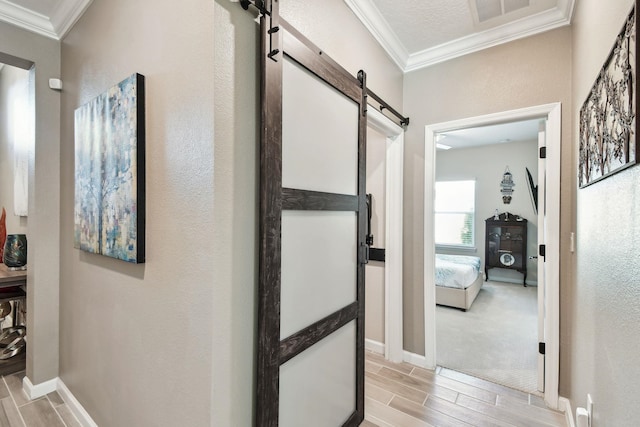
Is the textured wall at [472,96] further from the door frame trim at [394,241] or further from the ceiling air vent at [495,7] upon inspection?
the ceiling air vent at [495,7]

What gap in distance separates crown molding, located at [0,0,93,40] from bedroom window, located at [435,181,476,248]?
6.65 metres

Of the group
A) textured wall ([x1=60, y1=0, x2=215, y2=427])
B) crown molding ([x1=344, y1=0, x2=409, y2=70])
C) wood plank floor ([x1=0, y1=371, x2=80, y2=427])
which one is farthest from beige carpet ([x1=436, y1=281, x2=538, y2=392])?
wood plank floor ([x1=0, y1=371, x2=80, y2=427])

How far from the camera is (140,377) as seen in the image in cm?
137

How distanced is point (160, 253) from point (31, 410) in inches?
70.5

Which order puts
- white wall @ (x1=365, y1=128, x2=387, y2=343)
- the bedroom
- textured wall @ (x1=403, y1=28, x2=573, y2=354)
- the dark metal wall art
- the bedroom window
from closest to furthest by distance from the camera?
the dark metal wall art → textured wall @ (x1=403, y1=28, x2=573, y2=354) → the bedroom → white wall @ (x1=365, y1=128, x2=387, y2=343) → the bedroom window

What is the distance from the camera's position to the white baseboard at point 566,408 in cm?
187

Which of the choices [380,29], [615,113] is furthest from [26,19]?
[615,113]

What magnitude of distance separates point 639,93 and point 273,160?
112 cm

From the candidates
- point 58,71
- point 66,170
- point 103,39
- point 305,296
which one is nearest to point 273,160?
point 305,296

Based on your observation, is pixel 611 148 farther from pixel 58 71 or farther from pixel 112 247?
pixel 58 71

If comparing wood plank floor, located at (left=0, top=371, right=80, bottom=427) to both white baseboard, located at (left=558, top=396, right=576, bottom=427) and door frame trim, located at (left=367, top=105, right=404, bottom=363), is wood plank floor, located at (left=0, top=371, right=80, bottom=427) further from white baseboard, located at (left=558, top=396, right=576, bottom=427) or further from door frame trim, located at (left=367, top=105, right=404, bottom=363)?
white baseboard, located at (left=558, top=396, right=576, bottom=427)


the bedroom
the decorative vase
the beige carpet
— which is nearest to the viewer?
the decorative vase

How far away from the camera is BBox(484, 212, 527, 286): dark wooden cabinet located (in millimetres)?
5680

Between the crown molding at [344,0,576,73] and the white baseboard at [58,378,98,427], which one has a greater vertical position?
the crown molding at [344,0,576,73]
